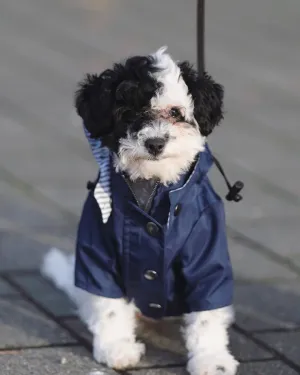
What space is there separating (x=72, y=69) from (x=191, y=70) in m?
6.14

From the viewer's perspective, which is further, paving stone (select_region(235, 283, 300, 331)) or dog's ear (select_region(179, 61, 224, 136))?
paving stone (select_region(235, 283, 300, 331))

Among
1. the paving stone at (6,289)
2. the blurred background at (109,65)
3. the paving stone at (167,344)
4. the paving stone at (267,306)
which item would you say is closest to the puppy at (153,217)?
the paving stone at (167,344)

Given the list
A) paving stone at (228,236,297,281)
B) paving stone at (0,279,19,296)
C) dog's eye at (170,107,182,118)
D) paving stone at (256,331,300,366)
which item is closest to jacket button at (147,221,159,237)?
dog's eye at (170,107,182,118)

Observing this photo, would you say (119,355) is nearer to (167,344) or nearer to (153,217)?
(167,344)

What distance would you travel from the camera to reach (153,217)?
414cm

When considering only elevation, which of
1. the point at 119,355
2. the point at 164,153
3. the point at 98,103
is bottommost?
the point at 119,355

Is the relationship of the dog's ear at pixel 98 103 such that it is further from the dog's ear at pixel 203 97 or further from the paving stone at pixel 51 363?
the paving stone at pixel 51 363

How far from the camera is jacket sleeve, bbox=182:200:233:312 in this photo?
419 centimetres

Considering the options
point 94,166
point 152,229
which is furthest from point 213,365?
point 94,166

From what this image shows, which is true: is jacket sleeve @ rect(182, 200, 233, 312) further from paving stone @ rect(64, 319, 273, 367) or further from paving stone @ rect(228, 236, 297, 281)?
paving stone @ rect(228, 236, 297, 281)

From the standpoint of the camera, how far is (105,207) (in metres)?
4.18

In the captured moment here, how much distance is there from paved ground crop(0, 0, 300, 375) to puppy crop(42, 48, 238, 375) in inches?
7.6

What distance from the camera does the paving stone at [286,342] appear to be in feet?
14.5

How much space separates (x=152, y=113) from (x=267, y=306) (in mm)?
1520
